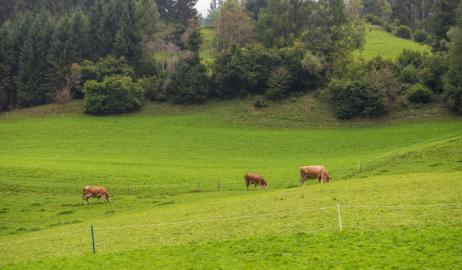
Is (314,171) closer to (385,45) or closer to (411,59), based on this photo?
(411,59)

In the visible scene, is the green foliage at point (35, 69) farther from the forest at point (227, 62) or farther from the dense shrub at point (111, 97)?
the dense shrub at point (111, 97)

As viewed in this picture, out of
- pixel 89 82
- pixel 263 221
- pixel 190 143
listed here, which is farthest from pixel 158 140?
pixel 263 221

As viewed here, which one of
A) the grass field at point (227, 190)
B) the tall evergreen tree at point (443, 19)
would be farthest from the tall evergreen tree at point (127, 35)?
the tall evergreen tree at point (443, 19)

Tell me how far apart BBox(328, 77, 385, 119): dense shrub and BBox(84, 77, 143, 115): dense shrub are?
111 ft

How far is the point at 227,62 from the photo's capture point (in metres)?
97.2

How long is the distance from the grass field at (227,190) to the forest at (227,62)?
142 inches

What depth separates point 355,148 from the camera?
67.1 meters

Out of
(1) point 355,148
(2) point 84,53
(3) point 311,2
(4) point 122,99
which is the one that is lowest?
(1) point 355,148

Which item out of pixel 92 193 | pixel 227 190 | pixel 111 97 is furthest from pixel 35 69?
pixel 227 190

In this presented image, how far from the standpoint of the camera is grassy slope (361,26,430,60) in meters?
115

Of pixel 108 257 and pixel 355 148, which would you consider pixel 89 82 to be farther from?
pixel 108 257

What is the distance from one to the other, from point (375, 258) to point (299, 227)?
20.0ft

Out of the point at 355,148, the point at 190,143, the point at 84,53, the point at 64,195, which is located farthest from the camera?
the point at 84,53

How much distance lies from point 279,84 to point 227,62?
451 inches
